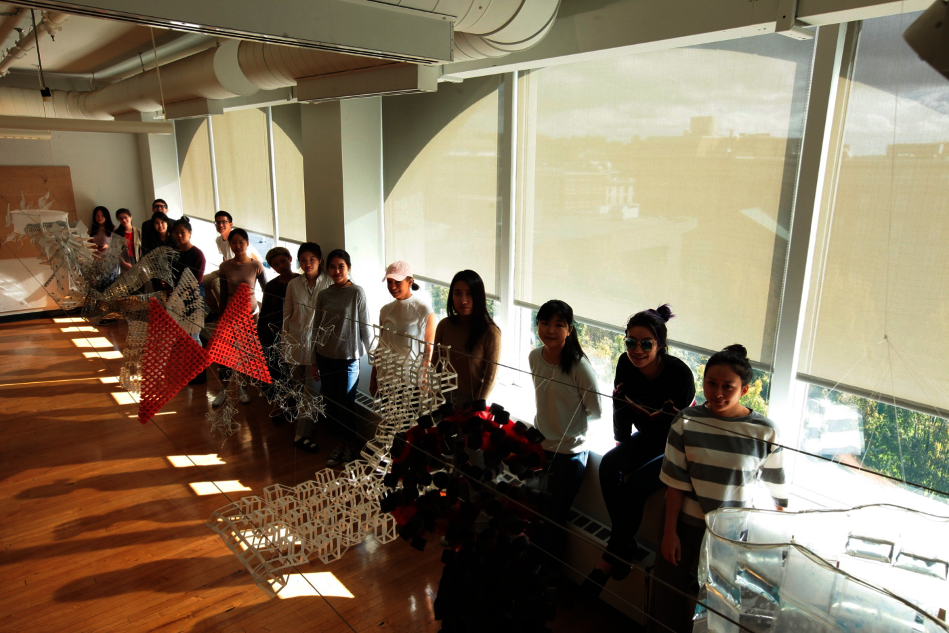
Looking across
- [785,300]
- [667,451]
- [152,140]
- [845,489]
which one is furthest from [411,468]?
[152,140]

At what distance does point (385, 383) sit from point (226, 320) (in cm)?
80

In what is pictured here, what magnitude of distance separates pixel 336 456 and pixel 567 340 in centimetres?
93

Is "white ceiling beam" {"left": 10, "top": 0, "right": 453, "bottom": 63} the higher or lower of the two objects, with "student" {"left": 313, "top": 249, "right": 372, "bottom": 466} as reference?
higher

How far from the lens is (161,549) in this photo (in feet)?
9.85

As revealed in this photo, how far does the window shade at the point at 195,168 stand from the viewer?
7386 millimetres

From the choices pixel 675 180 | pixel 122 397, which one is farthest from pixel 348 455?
pixel 122 397

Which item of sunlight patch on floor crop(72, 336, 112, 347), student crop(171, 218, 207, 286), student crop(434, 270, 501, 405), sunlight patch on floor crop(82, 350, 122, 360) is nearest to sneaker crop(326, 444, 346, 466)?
student crop(434, 270, 501, 405)

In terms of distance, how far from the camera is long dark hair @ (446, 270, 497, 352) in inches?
101

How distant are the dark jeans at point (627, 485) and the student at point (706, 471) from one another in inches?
10.5

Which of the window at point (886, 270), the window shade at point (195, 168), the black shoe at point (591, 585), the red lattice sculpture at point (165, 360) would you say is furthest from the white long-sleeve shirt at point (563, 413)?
the window shade at point (195, 168)

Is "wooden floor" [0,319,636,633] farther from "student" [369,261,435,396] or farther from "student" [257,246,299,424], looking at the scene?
"student" [369,261,435,396]

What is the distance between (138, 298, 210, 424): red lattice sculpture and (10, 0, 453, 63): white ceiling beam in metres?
1.23

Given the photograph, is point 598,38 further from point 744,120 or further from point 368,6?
point 368,6

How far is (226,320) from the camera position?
7.68ft
